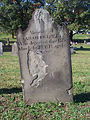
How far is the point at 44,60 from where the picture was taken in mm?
4859

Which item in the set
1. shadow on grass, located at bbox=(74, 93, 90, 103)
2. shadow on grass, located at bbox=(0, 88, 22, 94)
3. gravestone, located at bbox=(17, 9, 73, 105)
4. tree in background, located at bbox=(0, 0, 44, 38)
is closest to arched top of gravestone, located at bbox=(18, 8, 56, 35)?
gravestone, located at bbox=(17, 9, 73, 105)

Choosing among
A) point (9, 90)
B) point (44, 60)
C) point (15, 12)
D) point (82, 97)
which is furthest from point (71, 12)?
point (44, 60)

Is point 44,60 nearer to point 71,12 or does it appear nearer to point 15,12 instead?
point 15,12

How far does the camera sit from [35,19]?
15.7 ft

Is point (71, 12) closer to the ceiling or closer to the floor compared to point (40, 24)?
closer to the ceiling

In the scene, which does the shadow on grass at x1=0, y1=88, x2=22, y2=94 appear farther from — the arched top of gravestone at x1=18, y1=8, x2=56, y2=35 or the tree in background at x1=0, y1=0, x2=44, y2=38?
the tree in background at x1=0, y1=0, x2=44, y2=38

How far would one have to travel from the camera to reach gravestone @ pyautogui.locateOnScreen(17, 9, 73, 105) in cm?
479

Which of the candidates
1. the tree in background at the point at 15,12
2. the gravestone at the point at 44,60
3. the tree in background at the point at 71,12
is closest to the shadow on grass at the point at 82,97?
the gravestone at the point at 44,60

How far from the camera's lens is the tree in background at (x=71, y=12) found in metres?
30.4

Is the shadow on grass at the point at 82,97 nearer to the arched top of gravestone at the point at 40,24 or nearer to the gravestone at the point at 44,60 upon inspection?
the gravestone at the point at 44,60

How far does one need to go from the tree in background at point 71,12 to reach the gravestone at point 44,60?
25705 mm

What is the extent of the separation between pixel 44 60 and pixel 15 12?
2781 cm

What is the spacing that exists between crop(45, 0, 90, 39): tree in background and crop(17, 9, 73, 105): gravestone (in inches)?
1012

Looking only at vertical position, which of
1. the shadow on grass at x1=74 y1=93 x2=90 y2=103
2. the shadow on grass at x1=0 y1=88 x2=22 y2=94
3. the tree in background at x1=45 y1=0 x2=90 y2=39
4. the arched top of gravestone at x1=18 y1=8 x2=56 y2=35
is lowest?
the shadow on grass at x1=74 y1=93 x2=90 y2=103
